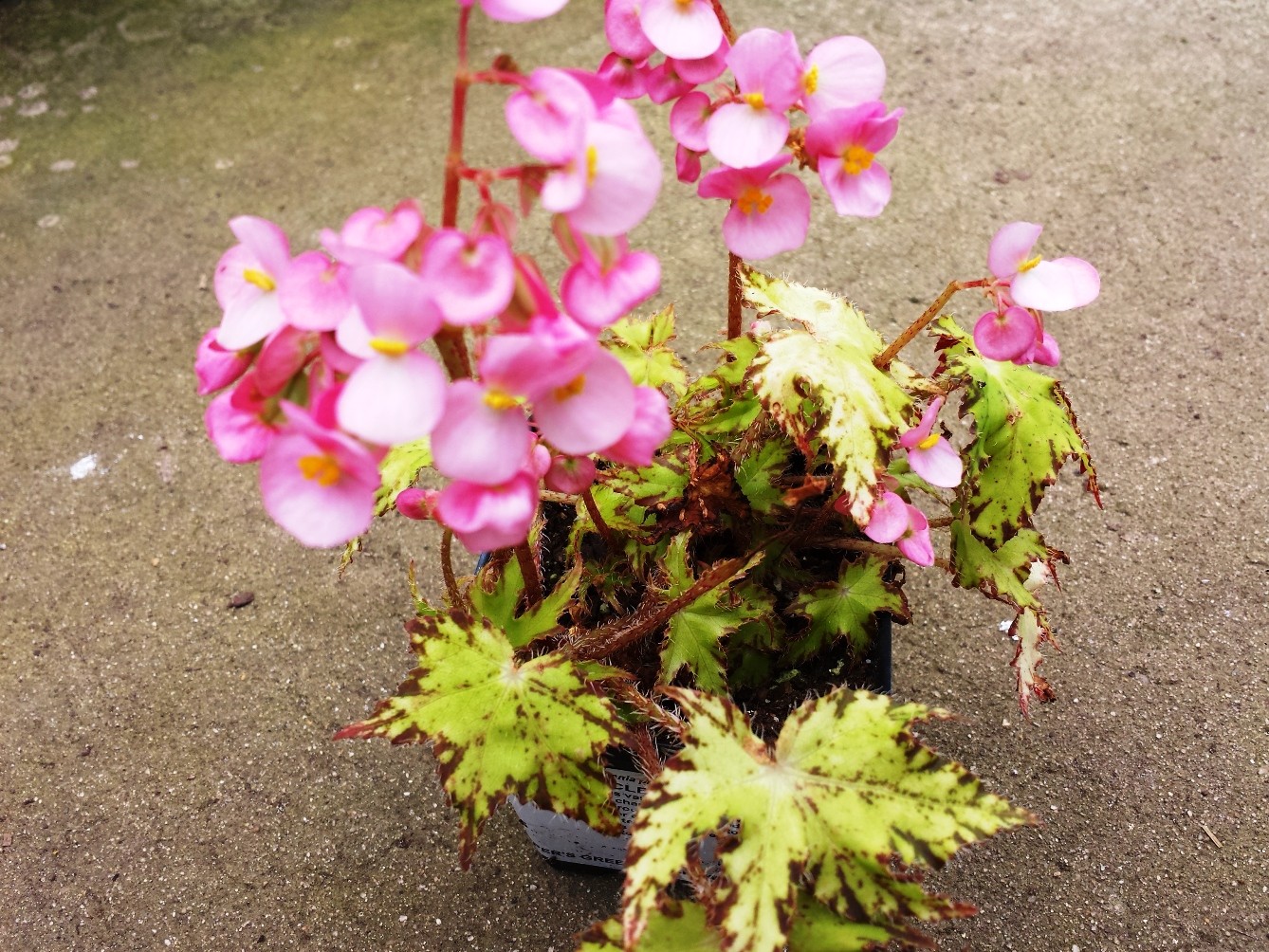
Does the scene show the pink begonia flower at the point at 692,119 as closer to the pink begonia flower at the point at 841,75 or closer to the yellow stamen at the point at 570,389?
the pink begonia flower at the point at 841,75

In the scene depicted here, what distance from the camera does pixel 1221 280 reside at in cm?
146

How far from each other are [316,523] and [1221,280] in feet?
4.79

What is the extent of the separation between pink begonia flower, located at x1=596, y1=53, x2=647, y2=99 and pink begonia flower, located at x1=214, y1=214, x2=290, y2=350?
0.73 feet

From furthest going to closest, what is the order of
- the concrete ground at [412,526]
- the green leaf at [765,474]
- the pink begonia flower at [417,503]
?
1. the concrete ground at [412,526]
2. the green leaf at [765,474]
3. the pink begonia flower at [417,503]

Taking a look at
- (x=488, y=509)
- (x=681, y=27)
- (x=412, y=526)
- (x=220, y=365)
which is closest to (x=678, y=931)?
(x=488, y=509)

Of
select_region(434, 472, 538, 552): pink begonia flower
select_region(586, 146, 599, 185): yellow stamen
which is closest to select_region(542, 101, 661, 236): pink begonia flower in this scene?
select_region(586, 146, 599, 185): yellow stamen

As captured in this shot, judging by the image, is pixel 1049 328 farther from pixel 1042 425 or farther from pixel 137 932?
pixel 137 932

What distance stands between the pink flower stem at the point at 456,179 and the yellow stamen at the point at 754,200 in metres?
0.17

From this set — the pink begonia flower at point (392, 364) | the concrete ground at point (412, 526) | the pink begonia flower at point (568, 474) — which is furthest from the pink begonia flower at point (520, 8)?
the concrete ground at point (412, 526)

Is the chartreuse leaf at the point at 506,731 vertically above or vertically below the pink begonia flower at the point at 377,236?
below

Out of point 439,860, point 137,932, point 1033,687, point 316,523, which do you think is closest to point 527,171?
point 316,523

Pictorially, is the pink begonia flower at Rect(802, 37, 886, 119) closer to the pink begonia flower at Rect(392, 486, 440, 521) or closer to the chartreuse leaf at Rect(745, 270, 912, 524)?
the chartreuse leaf at Rect(745, 270, 912, 524)

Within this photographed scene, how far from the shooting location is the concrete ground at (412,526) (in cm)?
101

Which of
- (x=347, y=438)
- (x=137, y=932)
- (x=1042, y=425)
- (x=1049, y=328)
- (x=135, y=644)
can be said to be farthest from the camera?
(x=1049, y=328)
